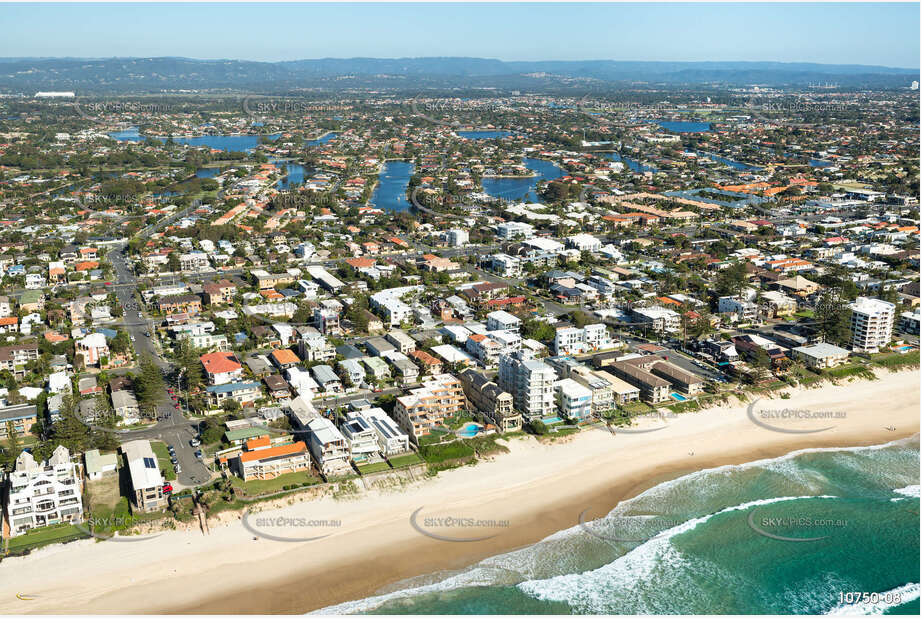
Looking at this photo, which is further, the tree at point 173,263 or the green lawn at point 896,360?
the tree at point 173,263

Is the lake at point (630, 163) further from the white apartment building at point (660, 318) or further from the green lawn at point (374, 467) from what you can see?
the green lawn at point (374, 467)

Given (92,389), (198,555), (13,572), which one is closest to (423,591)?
(198,555)

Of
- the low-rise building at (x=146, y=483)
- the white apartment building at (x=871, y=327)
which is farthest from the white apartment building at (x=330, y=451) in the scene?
the white apartment building at (x=871, y=327)

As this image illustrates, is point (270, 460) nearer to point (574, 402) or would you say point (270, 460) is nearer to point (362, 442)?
point (362, 442)

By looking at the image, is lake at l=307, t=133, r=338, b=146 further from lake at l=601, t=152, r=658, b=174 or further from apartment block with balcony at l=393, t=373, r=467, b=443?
apartment block with balcony at l=393, t=373, r=467, b=443

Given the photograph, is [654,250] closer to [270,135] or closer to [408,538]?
[408,538]

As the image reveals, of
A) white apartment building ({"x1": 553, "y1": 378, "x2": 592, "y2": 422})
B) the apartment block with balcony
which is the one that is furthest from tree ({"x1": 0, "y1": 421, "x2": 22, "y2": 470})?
white apartment building ({"x1": 553, "y1": 378, "x2": 592, "y2": 422})

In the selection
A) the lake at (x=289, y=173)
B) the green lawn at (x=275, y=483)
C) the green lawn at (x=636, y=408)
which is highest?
the lake at (x=289, y=173)
